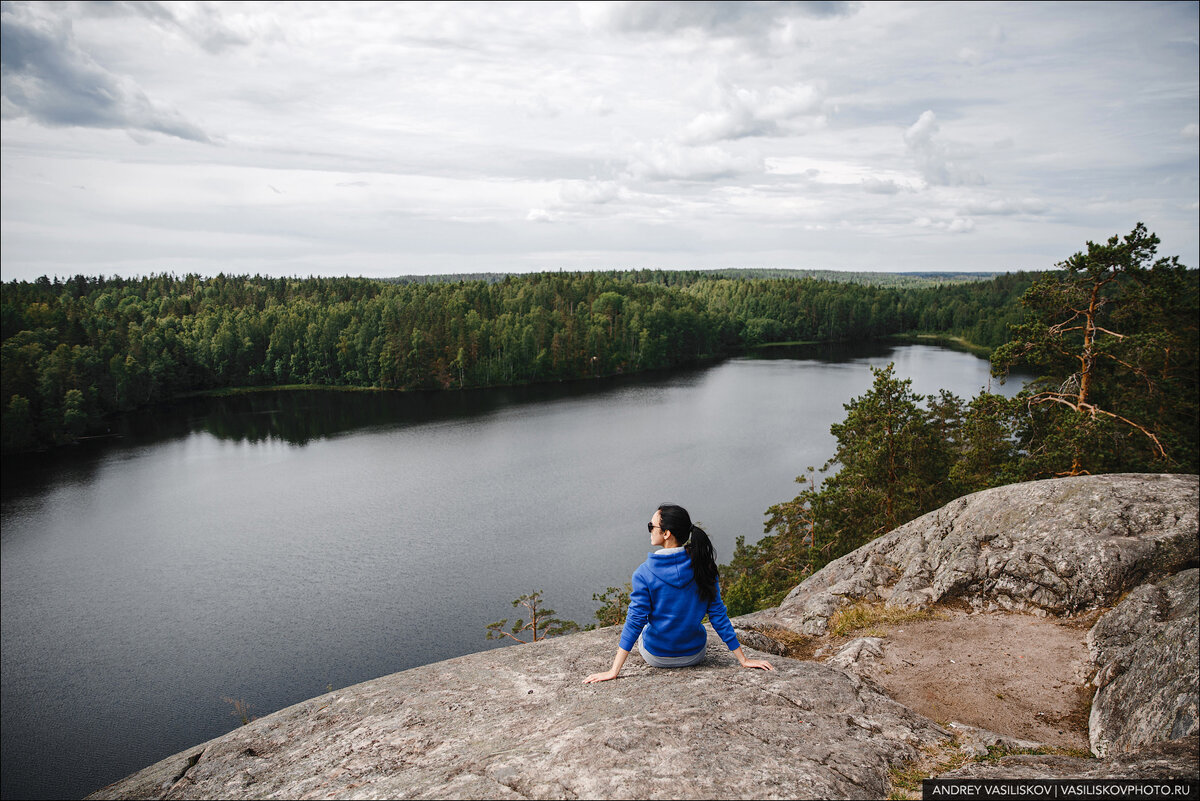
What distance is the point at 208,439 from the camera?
61.1 meters

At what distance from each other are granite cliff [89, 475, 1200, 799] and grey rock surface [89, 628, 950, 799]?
2 centimetres

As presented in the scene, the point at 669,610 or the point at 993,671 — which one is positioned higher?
the point at 669,610

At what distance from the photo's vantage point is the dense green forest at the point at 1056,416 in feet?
47.8

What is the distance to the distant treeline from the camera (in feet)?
226

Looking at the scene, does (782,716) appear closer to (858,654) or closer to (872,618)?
(858,654)

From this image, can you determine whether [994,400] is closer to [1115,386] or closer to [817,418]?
[1115,386]

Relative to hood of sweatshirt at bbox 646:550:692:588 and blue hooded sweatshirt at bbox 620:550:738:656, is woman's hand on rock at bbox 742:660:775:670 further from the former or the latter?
hood of sweatshirt at bbox 646:550:692:588

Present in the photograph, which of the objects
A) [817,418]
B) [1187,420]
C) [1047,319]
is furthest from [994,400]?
[817,418]

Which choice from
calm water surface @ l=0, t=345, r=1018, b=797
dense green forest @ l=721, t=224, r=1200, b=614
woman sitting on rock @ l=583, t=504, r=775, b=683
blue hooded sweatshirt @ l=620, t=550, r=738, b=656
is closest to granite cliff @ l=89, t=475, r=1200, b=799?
woman sitting on rock @ l=583, t=504, r=775, b=683

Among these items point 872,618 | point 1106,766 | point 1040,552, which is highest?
point 1106,766

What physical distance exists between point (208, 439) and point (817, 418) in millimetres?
56439

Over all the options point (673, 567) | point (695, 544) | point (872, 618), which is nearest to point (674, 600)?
point (673, 567)

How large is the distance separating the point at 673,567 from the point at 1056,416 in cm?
1506

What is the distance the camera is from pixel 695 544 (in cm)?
504
